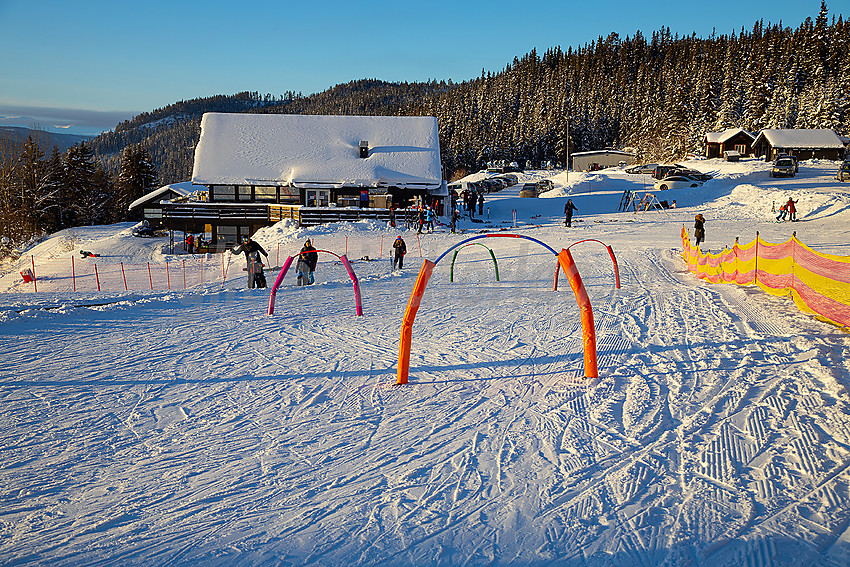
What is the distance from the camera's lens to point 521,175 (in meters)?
65.8

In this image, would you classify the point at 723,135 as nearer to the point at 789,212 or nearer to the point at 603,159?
the point at 603,159

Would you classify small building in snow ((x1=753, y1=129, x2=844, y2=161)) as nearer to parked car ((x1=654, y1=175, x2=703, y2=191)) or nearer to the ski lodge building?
parked car ((x1=654, y1=175, x2=703, y2=191))

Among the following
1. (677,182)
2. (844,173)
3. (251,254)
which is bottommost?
(251,254)

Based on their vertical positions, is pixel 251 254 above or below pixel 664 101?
below

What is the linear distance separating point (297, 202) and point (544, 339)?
2792 centimetres

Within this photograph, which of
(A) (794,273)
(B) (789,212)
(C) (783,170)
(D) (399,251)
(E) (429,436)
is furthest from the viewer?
(C) (783,170)

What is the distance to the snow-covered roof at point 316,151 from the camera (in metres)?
34.1

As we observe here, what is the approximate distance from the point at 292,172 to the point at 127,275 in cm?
1420

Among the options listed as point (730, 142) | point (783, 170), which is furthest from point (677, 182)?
point (730, 142)

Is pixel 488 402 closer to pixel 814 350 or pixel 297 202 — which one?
pixel 814 350

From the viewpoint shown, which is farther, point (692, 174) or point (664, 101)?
point (664, 101)

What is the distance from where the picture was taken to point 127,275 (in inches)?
878

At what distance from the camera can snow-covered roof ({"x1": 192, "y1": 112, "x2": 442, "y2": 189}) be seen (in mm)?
34125

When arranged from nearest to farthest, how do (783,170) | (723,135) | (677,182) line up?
(783,170), (677,182), (723,135)
